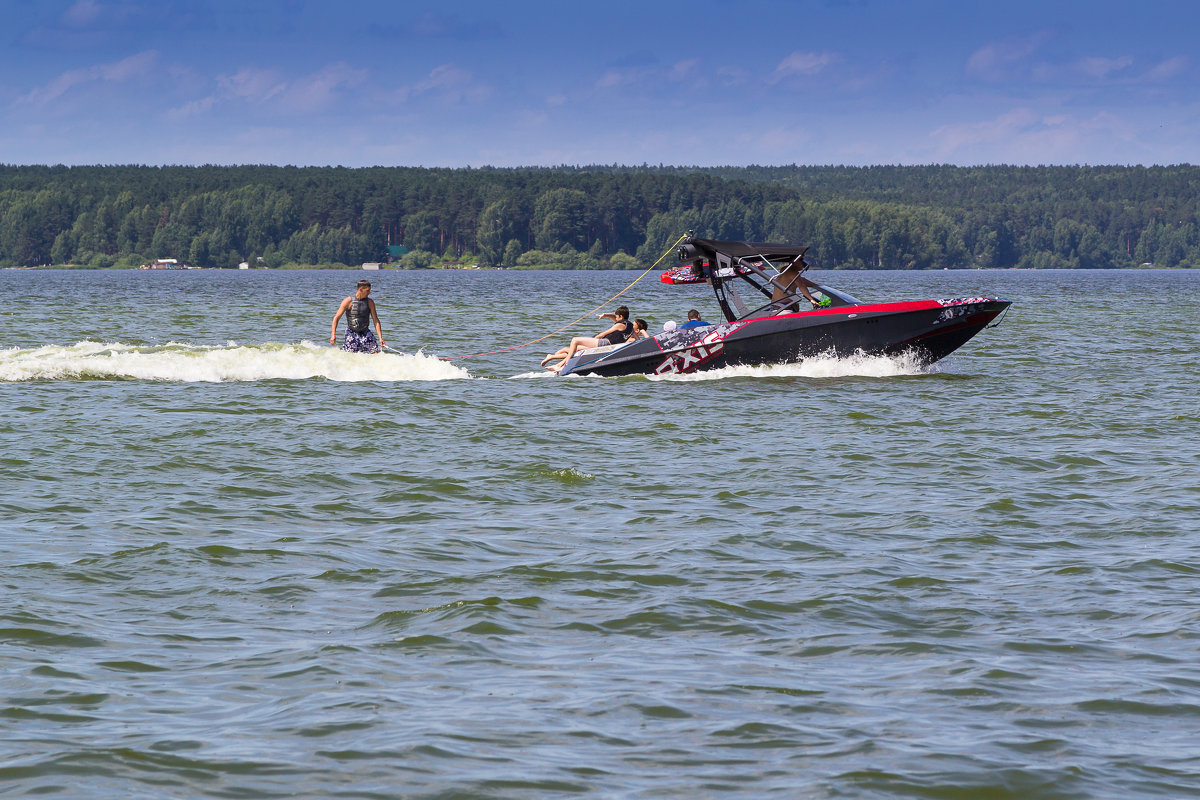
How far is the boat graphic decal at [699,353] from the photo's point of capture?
24.3 meters

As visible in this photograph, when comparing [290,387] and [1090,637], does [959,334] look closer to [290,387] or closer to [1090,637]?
[290,387]

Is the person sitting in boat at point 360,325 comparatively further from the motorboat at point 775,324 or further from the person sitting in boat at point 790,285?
the person sitting in boat at point 790,285

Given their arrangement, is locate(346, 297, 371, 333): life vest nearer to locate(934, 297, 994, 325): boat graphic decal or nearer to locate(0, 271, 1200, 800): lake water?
locate(0, 271, 1200, 800): lake water

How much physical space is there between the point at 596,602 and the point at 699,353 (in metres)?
15.5

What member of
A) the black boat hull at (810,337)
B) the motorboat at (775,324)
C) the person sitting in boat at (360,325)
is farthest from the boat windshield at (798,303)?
the person sitting in boat at (360,325)

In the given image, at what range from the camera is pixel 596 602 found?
919 centimetres

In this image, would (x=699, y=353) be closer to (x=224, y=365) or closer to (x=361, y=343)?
(x=361, y=343)

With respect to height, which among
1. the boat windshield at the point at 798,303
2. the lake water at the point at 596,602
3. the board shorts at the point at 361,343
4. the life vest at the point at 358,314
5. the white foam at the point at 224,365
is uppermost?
the boat windshield at the point at 798,303

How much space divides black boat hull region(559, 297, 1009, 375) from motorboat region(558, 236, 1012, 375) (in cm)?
2

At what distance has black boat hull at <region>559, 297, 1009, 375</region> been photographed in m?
24.1

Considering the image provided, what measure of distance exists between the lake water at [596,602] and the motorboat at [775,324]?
432 centimetres

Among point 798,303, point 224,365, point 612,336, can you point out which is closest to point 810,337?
point 798,303

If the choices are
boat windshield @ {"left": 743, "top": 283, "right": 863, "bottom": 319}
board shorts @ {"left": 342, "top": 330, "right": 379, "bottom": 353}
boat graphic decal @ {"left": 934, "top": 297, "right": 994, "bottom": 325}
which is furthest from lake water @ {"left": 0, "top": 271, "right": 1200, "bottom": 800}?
board shorts @ {"left": 342, "top": 330, "right": 379, "bottom": 353}

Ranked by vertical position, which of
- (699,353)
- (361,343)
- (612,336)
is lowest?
(699,353)
